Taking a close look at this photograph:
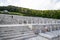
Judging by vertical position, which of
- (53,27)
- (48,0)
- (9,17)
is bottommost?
(53,27)

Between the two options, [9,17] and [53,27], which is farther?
[9,17]

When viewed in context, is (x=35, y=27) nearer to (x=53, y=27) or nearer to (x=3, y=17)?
(x=53, y=27)

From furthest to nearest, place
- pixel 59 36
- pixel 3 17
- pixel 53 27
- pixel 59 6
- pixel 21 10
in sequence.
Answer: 1. pixel 59 6
2. pixel 21 10
3. pixel 3 17
4. pixel 53 27
5. pixel 59 36

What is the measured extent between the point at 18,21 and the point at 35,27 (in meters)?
4.09

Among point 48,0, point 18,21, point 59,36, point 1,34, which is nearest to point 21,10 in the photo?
point 48,0

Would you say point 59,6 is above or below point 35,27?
above

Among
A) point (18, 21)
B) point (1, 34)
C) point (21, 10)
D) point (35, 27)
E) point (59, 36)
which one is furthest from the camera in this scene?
point (21, 10)

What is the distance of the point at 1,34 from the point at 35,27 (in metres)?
3.07

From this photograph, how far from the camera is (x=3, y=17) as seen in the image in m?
12.5

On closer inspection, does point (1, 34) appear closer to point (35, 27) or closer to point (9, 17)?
point (35, 27)

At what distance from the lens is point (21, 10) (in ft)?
68.2

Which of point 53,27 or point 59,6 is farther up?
point 59,6

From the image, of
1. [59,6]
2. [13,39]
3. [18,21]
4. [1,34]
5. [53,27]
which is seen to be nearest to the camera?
[13,39]

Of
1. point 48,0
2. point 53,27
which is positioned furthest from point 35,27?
point 48,0
